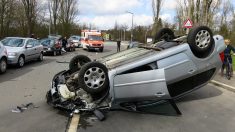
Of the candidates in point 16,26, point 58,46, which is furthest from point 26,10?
point 58,46

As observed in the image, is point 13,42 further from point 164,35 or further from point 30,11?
point 30,11

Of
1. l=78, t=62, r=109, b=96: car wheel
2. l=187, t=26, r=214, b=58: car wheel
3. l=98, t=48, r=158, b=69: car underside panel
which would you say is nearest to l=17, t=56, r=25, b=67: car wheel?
l=98, t=48, r=158, b=69: car underside panel

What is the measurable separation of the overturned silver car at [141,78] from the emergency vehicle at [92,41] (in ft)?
92.0

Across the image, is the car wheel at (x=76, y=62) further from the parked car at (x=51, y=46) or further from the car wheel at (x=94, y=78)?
the parked car at (x=51, y=46)

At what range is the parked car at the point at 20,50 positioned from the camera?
15.2m

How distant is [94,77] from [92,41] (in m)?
29.2

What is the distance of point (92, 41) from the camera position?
35.4m

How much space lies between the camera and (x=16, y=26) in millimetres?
34250

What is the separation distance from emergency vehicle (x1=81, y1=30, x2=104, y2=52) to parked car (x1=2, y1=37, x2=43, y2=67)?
16.1m

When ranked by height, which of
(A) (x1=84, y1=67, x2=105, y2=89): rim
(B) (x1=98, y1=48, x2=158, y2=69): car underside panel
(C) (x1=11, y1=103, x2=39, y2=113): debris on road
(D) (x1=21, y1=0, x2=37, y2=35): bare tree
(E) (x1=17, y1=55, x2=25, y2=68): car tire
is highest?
(D) (x1=21, y1=0, x2=37, y2=35): bare tree

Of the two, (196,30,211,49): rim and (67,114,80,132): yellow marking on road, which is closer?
(67,114,80,132): yellow marking on road

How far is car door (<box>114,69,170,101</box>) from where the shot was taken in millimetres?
6312

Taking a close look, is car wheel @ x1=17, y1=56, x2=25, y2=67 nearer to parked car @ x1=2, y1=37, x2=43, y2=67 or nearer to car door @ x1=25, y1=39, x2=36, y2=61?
parked car @ x1=2, y1=37, x2=43, y2=67

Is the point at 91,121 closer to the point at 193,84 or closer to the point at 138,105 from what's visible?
the point at 138,105
